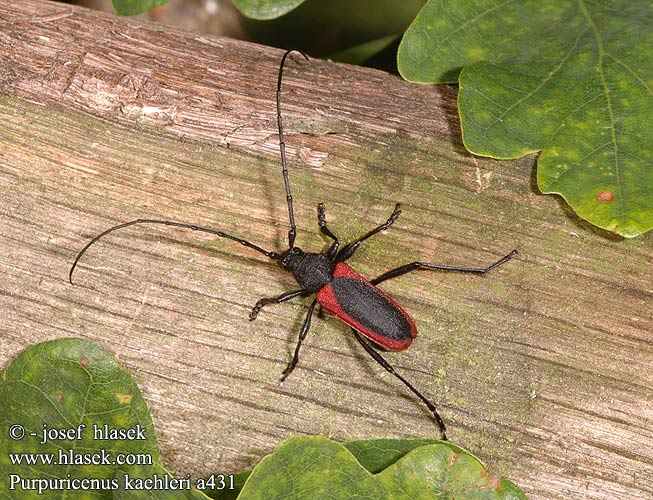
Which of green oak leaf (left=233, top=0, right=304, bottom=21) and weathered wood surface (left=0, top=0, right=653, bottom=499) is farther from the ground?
green oak leaf (left=233, top=0, right=304, bottom=21)

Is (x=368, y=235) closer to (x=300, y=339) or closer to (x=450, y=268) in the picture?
(x=450, y=268)

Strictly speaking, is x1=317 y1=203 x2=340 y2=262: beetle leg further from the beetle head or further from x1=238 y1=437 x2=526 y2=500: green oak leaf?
x1=238 y1=437 x2=526 y2=500: green oak leaf

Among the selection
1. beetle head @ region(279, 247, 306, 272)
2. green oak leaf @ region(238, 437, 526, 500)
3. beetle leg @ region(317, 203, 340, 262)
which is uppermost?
beetle leg @ region(317, 203, 340, 262)

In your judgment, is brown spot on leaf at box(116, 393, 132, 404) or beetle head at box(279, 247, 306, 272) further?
beetle head at box(279, 247, 306, 272)

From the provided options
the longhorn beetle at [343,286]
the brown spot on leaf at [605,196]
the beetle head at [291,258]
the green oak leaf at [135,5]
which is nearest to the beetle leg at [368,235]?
the longhorn beetle at [343,286]

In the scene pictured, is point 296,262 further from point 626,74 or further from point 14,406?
point 626,74

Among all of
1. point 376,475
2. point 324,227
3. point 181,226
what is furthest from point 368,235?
point 376,475

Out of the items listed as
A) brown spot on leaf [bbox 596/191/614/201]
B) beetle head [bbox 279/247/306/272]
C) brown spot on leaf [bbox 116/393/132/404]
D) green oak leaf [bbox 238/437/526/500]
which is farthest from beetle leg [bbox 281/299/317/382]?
brown spot on leaf [bbox 596/191/614/201]
